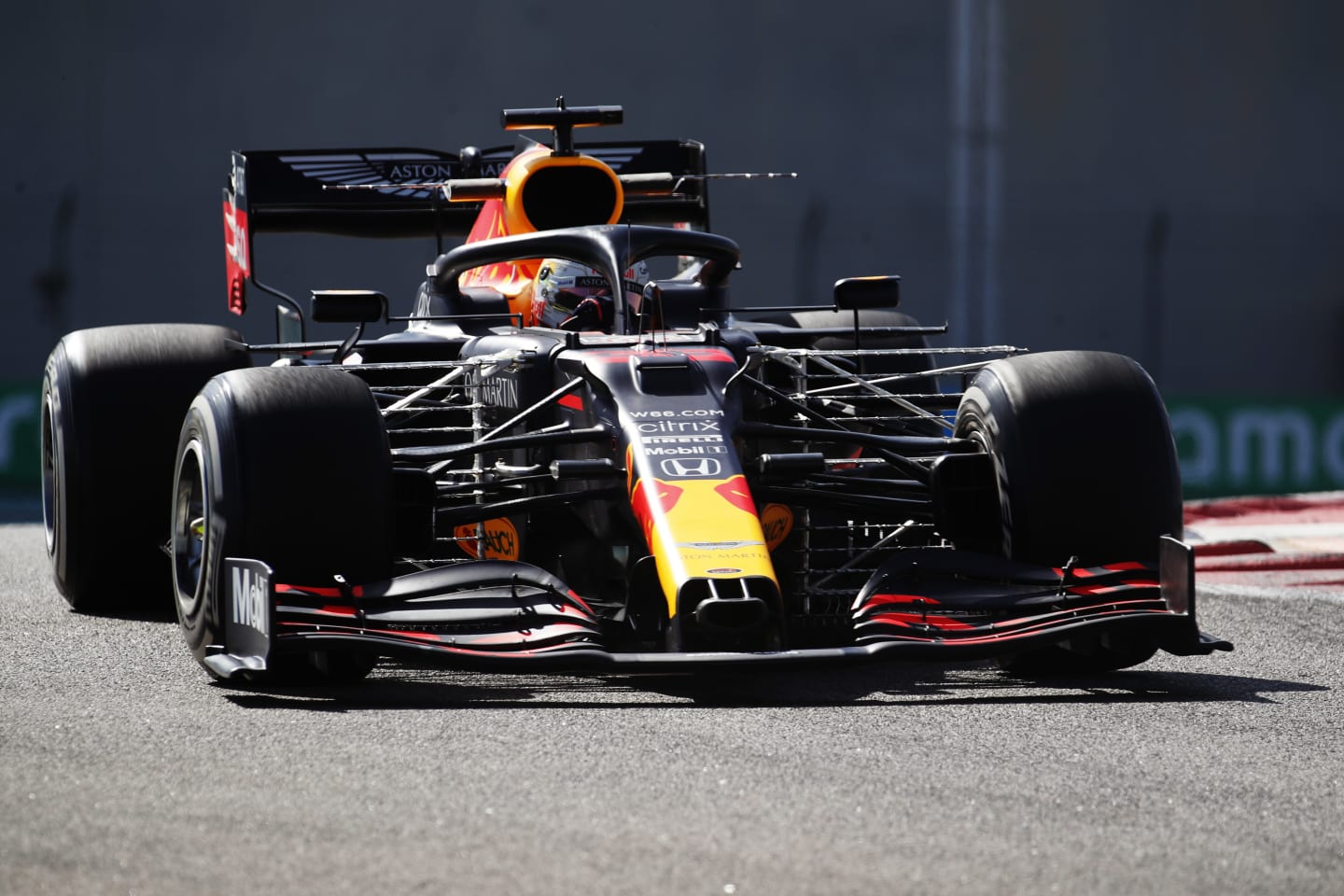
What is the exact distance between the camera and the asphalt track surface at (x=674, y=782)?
3.31 m

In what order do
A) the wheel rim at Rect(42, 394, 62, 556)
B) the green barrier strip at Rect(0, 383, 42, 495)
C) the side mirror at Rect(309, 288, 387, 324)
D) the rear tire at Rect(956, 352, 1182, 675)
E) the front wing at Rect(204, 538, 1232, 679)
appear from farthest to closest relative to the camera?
1. the green barrier strip at Rect(0, 383, 42, 495)
2. the wheel rim at Rect(42, 394, 62, 556)
3. the side mirror at Rect(309, 288, 387, 324)
4. the rear tire at Rect(956, 352, 1182, 675)
5. the front wing at Rect(204, 538, 1232, 679)

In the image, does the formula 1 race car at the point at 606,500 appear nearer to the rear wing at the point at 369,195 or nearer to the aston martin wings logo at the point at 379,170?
the rear wing at the point at 369,195

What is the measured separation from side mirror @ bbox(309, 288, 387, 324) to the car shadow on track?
5.12 ft

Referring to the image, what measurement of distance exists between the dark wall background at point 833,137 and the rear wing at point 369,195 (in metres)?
9.20

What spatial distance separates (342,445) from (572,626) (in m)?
0.84

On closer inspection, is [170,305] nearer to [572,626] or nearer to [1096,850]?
[572,626]

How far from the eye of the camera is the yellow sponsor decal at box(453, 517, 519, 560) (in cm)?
600

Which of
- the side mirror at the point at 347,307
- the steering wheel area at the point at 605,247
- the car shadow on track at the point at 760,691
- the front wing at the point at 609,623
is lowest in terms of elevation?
the car shadow on track at the point at 760,691

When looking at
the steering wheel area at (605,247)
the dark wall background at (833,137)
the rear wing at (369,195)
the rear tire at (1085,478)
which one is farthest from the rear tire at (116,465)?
the dark wall background at (833,137)

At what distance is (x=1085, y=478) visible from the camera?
219 inches

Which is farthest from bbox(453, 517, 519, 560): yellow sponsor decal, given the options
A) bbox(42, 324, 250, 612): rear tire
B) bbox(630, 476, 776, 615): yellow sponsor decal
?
bbox(42, 324, 250, 612): rear tire

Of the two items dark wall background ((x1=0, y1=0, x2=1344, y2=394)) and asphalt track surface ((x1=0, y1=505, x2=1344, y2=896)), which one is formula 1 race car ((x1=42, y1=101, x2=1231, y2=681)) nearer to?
asphalt track surface ((x1=0, y1=505, x2=1344, y2=896))

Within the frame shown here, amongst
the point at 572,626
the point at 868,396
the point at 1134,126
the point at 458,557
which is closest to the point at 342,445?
the point at 572,626

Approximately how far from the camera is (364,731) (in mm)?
4527
